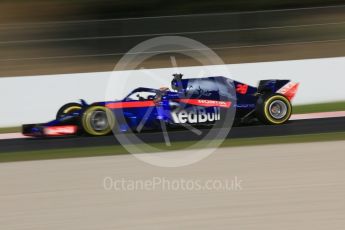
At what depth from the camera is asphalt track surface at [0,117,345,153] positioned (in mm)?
9680

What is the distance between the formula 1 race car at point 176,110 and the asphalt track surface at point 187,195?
1.78 metres

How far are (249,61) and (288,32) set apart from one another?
3.66 feet

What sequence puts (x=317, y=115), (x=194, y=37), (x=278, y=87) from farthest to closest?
(x=194, y=37) < (x=317, y=115) < (x=278, y=87)

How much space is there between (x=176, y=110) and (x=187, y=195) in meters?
4.26

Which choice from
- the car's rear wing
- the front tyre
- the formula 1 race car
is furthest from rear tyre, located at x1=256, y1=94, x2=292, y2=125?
the front tyre

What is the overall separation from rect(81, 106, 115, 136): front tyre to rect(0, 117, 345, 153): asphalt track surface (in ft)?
0.40

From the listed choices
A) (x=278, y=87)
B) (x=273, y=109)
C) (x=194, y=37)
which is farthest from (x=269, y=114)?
(x=194, y=37)

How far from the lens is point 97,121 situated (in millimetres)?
10039

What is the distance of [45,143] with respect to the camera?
10.0 m

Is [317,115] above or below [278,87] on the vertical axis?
below

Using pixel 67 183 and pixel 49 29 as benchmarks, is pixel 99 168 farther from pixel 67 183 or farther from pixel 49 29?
pixel 49 29

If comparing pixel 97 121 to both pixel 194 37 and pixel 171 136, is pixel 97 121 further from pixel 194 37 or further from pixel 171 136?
pixel 194 37

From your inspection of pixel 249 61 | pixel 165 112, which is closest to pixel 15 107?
pixel 165 112

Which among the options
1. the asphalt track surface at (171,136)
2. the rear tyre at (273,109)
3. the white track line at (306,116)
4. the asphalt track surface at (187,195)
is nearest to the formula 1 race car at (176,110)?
the rear tyre at (273,109)
